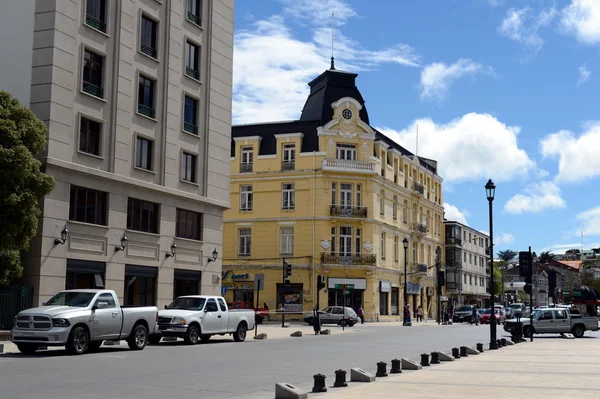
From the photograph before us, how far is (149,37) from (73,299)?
17271mm

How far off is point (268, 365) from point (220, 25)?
84.7ft

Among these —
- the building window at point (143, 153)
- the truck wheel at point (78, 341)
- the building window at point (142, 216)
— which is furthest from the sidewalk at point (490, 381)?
the building window at point (143, 153)

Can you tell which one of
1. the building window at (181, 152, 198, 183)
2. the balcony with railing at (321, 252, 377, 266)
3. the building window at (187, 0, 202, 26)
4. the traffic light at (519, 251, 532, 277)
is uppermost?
the building window at (187, 0, 202, 26)

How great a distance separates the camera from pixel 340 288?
60.7 metres

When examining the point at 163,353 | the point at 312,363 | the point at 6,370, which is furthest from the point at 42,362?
the point at 312,363

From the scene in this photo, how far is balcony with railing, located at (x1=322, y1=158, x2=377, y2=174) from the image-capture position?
6116cm

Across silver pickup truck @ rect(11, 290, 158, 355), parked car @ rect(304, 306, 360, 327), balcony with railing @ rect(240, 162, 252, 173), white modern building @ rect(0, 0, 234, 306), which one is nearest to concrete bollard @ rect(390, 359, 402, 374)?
silver pickup truck @ rect(11, 290, 158, 355)

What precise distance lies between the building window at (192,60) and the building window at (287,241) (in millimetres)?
25591

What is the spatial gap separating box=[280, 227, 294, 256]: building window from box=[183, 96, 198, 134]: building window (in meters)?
Answer: 25.0

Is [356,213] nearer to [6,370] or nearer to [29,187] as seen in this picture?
[29,187]

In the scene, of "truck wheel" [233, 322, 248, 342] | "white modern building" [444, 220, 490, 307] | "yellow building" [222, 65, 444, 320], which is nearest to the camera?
"truck wheel" [233, 322, 248, 342]

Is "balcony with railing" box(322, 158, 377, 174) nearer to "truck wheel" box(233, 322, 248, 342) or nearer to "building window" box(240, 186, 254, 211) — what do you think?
"building window" box(240, 186, 254, 211)

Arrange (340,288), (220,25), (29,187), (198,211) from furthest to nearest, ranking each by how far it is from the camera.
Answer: (340,288) → (220,25) → (198,211) → (29,187)

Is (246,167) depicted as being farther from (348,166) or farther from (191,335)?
(191,335)
